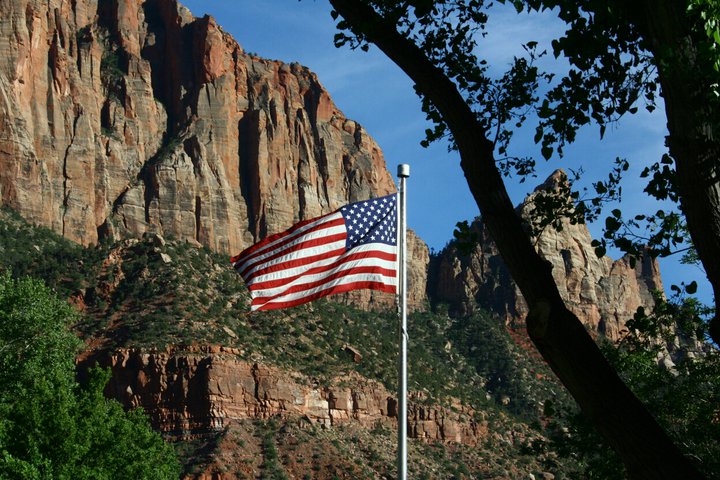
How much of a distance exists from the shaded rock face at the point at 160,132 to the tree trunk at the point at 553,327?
9926cm

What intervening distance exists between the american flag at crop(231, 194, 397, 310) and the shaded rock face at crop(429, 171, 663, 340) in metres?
124

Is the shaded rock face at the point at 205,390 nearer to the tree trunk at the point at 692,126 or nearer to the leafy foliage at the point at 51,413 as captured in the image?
the leafy foliage at the point at 51,413

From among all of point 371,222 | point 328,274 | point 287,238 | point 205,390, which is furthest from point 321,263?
point 205,390

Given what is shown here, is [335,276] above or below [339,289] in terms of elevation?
above

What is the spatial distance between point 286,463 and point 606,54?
236 feet

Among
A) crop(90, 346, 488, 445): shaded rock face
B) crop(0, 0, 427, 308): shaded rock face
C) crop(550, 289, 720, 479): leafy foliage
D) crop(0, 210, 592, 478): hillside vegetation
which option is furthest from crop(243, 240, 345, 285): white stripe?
crop(0, 0, 427, 308): shaded rock face

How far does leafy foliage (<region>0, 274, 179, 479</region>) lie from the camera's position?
125 feet

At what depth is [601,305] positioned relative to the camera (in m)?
152

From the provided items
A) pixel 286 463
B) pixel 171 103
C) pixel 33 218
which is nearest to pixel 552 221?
pixel 286 463

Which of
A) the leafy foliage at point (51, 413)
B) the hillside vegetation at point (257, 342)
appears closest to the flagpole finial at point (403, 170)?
the leafy foliage at point (51, 413)

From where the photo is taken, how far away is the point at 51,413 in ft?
128

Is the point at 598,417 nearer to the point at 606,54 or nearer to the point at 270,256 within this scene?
the point at 606,54

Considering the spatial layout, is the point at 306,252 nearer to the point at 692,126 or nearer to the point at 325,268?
the point at 325,268

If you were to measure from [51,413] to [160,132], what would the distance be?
3730 inches
